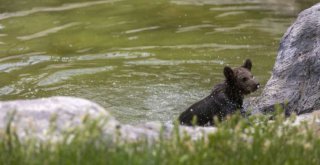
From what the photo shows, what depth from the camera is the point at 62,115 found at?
5.97m

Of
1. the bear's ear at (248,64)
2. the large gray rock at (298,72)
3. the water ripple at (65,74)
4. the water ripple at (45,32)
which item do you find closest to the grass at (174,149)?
the large gray rock at (298,72)

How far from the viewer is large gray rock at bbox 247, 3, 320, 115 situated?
36.5 feet

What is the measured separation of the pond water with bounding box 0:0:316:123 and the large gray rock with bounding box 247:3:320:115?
5.40 ft

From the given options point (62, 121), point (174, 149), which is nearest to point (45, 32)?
point (62, 121)

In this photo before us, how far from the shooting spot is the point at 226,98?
37.9 feet

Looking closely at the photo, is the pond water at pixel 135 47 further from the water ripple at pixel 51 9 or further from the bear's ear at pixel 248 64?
the bear's ear at pixel 248 64

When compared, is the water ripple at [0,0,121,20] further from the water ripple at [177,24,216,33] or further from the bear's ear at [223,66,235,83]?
the bear's ear at [223,66,235,83]

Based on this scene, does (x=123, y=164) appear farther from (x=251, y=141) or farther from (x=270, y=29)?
(x=270, y=29)

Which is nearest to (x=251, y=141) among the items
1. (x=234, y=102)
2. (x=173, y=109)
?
(x=234, y=102)

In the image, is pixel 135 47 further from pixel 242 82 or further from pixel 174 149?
pixel 174 149

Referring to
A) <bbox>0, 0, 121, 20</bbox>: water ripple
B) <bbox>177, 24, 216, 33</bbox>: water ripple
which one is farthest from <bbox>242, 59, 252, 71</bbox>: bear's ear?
<bbox>0, 0, 121, 20</bbox>: water ripple

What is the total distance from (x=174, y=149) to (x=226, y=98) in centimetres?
620

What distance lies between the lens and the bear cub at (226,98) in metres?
11.2

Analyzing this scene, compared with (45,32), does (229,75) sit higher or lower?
higher
